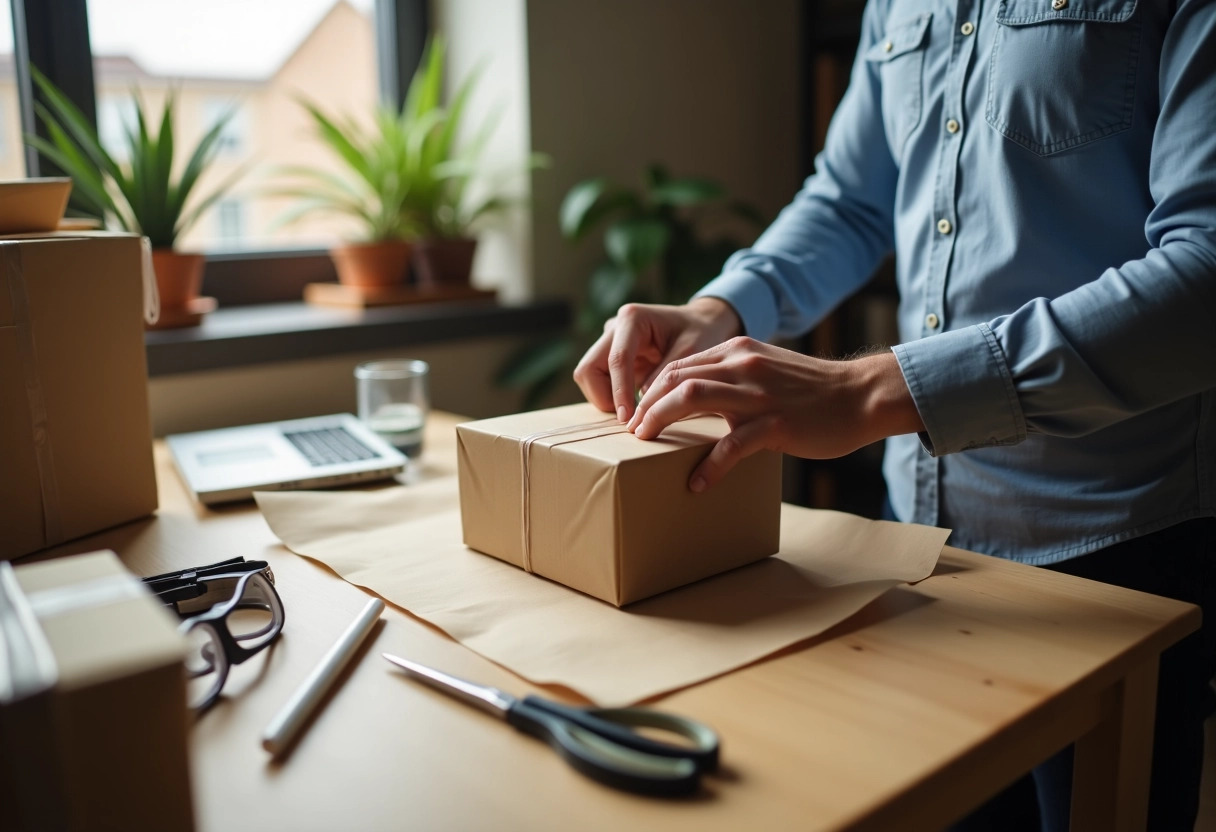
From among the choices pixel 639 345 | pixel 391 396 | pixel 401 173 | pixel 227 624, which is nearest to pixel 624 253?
pixel 401 173

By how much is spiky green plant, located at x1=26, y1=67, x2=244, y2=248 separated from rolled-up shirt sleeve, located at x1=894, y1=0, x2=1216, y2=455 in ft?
3.90

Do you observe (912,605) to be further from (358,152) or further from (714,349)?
(358,152)

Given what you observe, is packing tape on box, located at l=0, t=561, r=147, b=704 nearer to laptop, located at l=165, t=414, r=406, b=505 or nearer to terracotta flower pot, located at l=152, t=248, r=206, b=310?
laptop, located at l=165, t=414, r=406, b=505

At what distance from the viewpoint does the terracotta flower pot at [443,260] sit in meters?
1.89

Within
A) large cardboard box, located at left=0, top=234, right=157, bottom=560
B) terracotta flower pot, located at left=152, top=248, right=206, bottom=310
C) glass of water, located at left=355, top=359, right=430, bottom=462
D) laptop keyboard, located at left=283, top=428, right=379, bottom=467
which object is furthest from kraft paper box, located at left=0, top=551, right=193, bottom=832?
terracotta flower pot, located at left=152, top=248, right=206, bottom=310

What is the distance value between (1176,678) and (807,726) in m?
0.54

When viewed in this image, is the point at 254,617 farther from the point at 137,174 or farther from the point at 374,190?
the point at 374,190

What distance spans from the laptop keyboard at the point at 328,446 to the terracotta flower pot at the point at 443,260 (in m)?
0.64

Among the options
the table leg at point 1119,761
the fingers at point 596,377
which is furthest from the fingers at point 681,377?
the table leg at point 1119,761

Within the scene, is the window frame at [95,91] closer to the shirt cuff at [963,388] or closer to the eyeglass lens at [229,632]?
the eyeglass lens at [229,632]

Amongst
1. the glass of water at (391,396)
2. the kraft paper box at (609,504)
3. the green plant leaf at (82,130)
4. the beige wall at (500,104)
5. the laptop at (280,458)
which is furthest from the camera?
the beige wall at (500,104)

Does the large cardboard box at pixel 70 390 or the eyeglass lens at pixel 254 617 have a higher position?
the large cardboard box at pixel 70 390

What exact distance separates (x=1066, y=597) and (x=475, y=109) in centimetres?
159

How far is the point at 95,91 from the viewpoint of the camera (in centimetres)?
166
